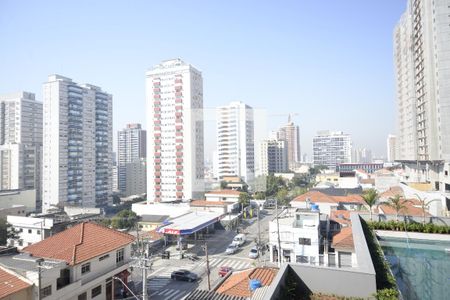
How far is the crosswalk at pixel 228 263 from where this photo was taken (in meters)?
30.4

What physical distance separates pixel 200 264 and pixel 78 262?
1595 cm

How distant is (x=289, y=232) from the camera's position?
25078 millimetres

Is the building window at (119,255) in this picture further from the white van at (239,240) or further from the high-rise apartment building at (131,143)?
the high-rise apartment building at (131,143)

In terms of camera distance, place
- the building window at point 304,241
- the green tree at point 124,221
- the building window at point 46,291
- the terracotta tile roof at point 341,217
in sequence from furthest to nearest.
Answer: the green tree at point 124,221 → the terracotta tile roof at point 341,217 → the building window at point 304,241 → the building window at point 46,291

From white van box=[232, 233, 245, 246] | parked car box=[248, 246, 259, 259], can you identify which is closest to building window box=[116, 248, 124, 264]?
parked car box=[248, 246, 259, 259]

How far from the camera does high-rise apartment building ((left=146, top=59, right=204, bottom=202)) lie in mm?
73875

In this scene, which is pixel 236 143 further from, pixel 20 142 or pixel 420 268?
pixel 420 268

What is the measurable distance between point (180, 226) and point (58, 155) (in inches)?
1771

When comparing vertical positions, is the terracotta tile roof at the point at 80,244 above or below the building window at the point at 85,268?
above

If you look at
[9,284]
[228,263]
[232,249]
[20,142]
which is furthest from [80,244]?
[20,142]

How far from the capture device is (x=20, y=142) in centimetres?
8356

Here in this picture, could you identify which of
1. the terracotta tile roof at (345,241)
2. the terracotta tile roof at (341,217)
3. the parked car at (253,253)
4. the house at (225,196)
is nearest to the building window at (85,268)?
the terracotta tile roof at (345,241)

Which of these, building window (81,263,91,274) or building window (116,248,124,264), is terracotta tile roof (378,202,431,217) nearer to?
building window (116,248,124,264)

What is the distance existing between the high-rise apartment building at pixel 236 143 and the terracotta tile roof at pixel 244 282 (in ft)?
259
